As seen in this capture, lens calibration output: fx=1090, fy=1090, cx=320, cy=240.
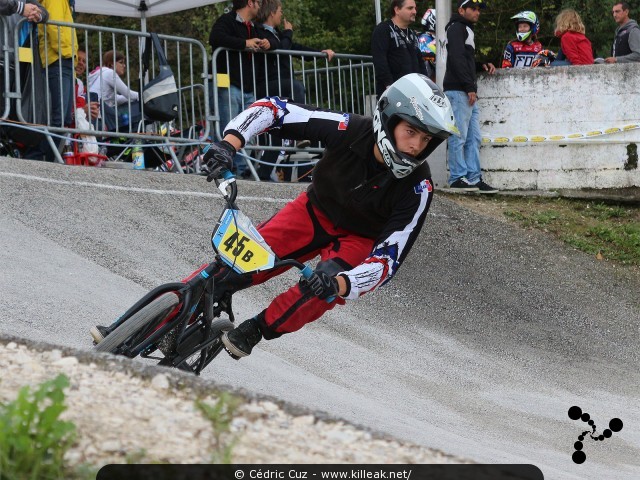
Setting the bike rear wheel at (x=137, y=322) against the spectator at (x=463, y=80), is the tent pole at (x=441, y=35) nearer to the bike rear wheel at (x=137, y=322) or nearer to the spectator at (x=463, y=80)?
the spectator at (x=463, y=80)

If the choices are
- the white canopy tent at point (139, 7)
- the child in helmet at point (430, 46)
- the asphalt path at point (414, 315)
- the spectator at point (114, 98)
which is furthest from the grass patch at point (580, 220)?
the spectator at point (114, 98)

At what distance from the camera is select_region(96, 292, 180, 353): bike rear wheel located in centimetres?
557

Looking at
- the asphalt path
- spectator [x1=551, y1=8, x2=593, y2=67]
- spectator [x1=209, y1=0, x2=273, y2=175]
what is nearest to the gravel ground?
the asphalt path

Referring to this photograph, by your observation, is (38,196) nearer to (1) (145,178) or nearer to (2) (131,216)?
(2) (131,216)

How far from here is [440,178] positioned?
1415 cm

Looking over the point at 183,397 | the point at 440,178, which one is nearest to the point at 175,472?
the point at 183,397

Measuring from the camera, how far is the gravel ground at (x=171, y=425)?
367 cm

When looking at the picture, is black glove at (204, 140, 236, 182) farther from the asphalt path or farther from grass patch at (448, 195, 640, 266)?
grass patch at (448, 195, 640, 266)

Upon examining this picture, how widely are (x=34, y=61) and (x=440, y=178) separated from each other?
17.8ft

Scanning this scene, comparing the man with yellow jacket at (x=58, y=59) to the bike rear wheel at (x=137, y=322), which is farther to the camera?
the man with yellow jacket at (x=58, y=59)

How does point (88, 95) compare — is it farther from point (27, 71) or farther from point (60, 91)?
point (27, 71)

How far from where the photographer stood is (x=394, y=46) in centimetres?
1256

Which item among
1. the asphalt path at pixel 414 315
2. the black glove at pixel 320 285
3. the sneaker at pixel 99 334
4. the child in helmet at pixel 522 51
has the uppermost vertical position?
the child in helmet at pixel 522 51

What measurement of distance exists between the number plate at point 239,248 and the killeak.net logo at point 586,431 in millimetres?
2513
